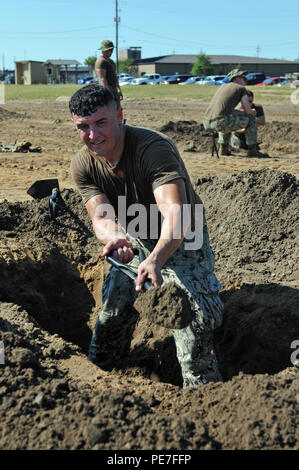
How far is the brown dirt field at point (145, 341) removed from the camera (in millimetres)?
2387

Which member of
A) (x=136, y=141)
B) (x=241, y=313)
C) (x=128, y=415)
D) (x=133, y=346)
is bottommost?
(x=133, y=346)

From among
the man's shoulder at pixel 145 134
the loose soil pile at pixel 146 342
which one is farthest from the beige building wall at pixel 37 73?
the man's shoulder at pixel 145 134

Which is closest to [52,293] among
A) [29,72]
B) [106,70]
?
[106,70]

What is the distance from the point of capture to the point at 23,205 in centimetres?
605

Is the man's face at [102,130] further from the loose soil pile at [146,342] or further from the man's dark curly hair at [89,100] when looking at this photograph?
the loose soil pile at [146,342]

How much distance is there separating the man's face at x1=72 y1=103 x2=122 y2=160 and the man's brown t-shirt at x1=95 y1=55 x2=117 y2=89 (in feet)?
23.1

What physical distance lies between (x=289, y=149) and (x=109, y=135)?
9.03 meters

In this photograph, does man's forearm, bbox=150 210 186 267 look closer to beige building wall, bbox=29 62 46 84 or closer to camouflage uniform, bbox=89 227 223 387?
camouflage uniform, bbox=89 227 223 387

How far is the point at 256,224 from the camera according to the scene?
19.1 ft

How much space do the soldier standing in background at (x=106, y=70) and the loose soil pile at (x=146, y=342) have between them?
4.05m

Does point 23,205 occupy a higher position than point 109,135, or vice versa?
point 109,135
